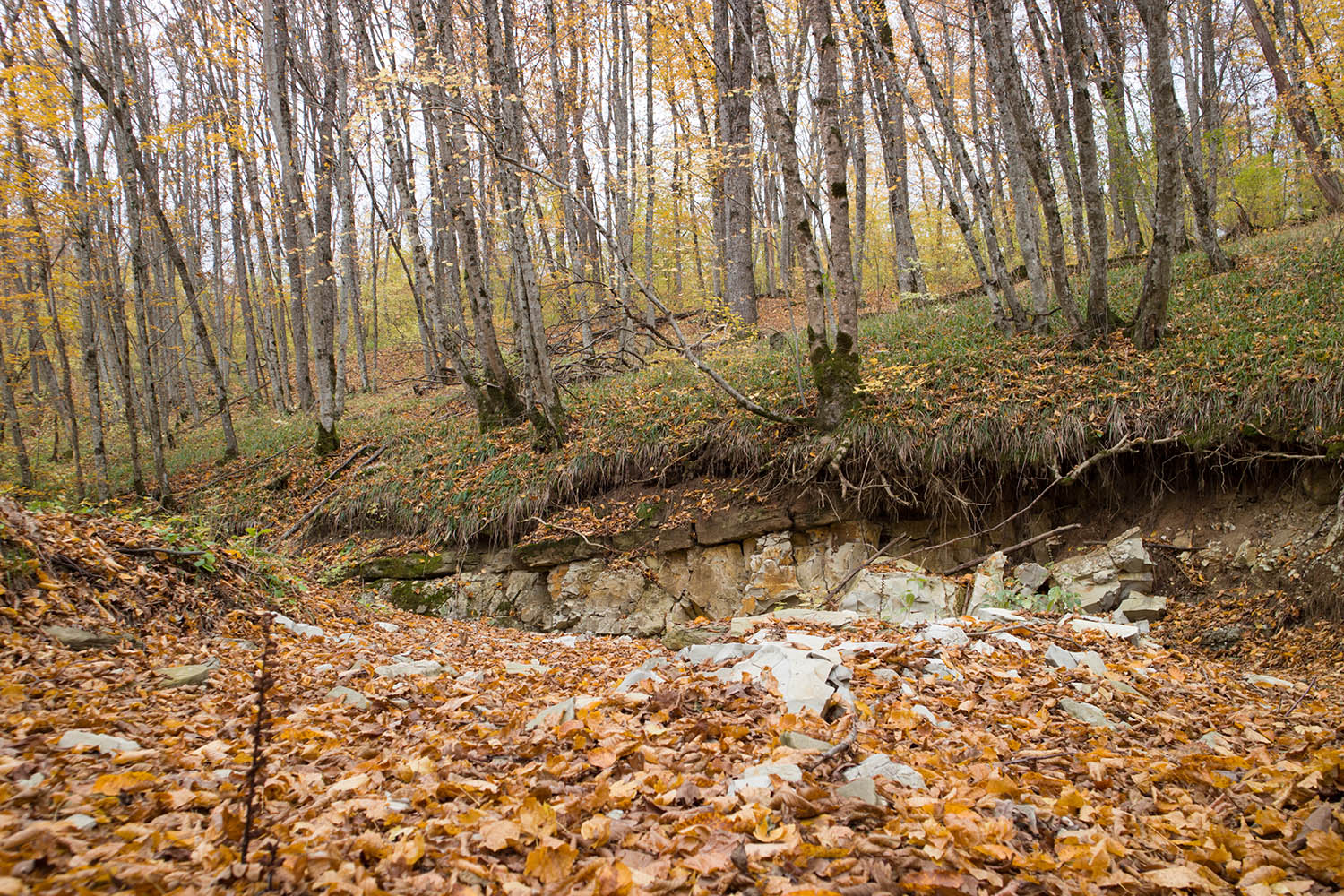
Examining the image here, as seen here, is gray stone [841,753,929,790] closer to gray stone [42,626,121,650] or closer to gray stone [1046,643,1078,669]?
gray stone [1046,643,1078,669]

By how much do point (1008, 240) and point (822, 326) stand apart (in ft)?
51.7

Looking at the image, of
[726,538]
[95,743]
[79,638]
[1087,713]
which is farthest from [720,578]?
[95,743]

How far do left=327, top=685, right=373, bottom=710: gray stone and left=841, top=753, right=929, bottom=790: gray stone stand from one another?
84.6 inches

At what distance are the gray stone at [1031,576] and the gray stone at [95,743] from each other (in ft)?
19.2

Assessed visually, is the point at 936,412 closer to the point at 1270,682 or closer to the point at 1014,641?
the point at 1014,641

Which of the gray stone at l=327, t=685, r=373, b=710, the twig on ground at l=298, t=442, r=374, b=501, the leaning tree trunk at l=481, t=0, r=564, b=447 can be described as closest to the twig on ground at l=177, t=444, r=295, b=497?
the twig on ground at l=298, t=442, r=374, b=501

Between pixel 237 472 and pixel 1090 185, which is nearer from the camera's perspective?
pixel 1090 185

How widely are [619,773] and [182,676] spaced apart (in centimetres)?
217

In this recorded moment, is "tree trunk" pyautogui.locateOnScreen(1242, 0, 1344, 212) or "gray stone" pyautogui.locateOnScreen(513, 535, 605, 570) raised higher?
"tree trunk" pyautogui.locateOnScreen(1242, 0, 1344, 212)

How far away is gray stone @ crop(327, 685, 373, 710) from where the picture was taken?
3014 millimetres

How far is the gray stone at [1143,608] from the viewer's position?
16.6ft

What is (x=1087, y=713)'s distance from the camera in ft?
9.75

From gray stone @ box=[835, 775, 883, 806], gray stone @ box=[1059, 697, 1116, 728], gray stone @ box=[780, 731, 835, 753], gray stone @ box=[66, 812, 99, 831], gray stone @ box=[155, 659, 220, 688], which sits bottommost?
gray stone @ box=[1059, 697, 1116, 728]

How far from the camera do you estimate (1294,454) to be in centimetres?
512
